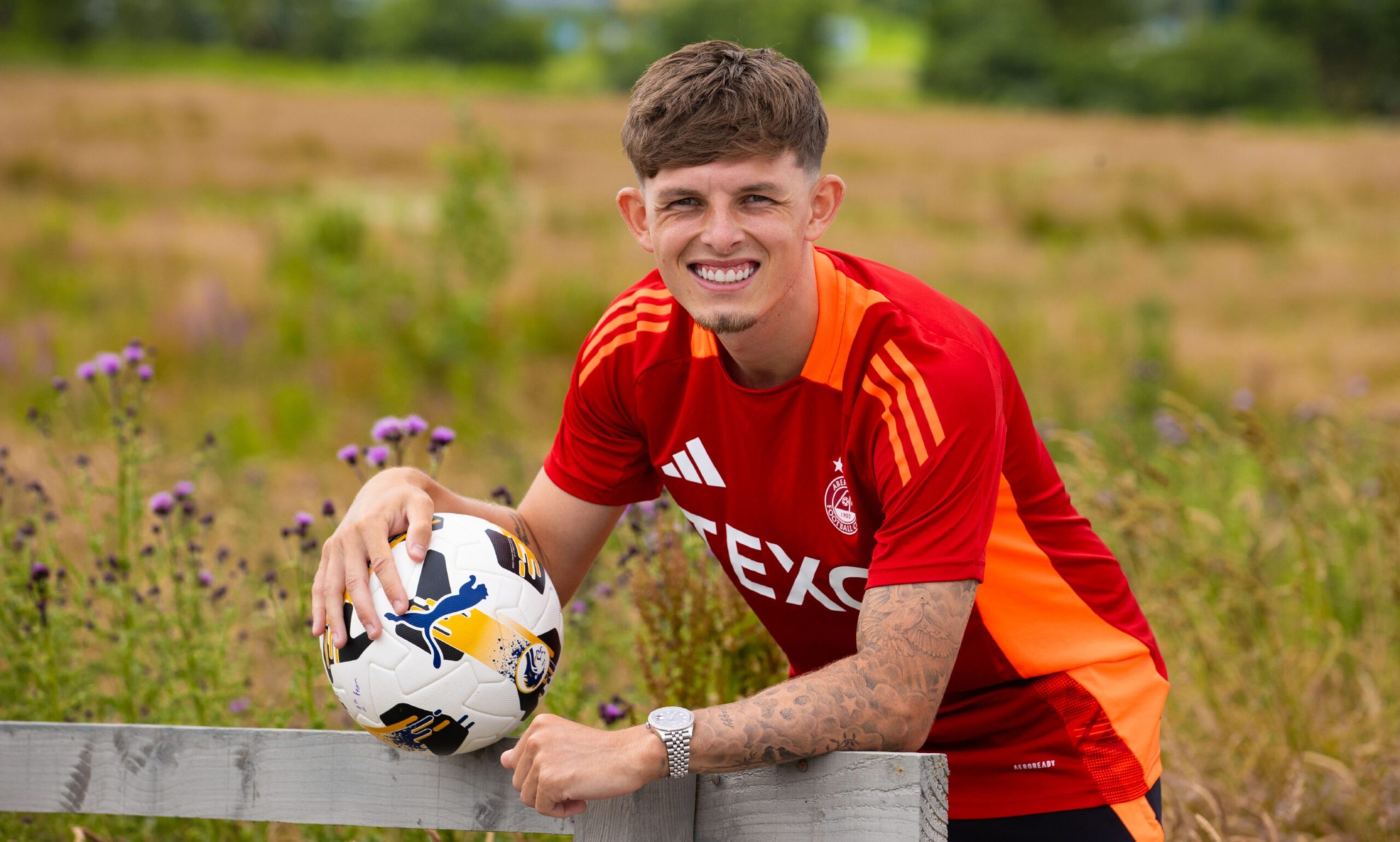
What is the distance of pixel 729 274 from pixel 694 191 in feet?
0.61

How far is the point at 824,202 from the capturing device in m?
2.75

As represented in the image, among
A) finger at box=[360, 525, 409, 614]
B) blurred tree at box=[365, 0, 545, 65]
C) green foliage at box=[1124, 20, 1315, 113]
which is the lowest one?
finger at box=[360, 525, 409, 614]

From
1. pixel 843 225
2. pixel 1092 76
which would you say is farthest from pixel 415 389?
pixel 1092 76

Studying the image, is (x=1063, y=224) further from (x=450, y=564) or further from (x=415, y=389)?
(x=450, y=564)

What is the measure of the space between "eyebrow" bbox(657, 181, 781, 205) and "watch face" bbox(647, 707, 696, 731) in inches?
41.4

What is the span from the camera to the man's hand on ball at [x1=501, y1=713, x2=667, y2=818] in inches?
84.7

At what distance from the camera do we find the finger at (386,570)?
2.52 meters

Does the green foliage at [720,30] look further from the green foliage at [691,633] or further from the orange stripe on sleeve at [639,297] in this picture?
the orange stripe on sleeve at [639,297]

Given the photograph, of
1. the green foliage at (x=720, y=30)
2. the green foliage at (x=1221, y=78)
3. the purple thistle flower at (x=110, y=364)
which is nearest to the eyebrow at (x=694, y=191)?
the purple thistle flower at (x=110, y=364)

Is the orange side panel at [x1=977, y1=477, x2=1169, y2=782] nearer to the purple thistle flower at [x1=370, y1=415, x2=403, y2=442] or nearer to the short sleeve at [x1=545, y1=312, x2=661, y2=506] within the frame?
the short sleeve at [x1=545, y1=312, x2=661, y2=506]

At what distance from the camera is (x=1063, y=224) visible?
70.0ft

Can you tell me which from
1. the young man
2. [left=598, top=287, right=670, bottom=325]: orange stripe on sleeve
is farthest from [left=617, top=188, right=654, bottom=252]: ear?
[left=598, top=287, right=670, bottom=325]: orange stripe on sleeve

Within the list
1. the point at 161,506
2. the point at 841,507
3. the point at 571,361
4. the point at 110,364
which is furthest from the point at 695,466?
the point at 571,361

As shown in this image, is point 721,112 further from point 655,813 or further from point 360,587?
point 655,813
